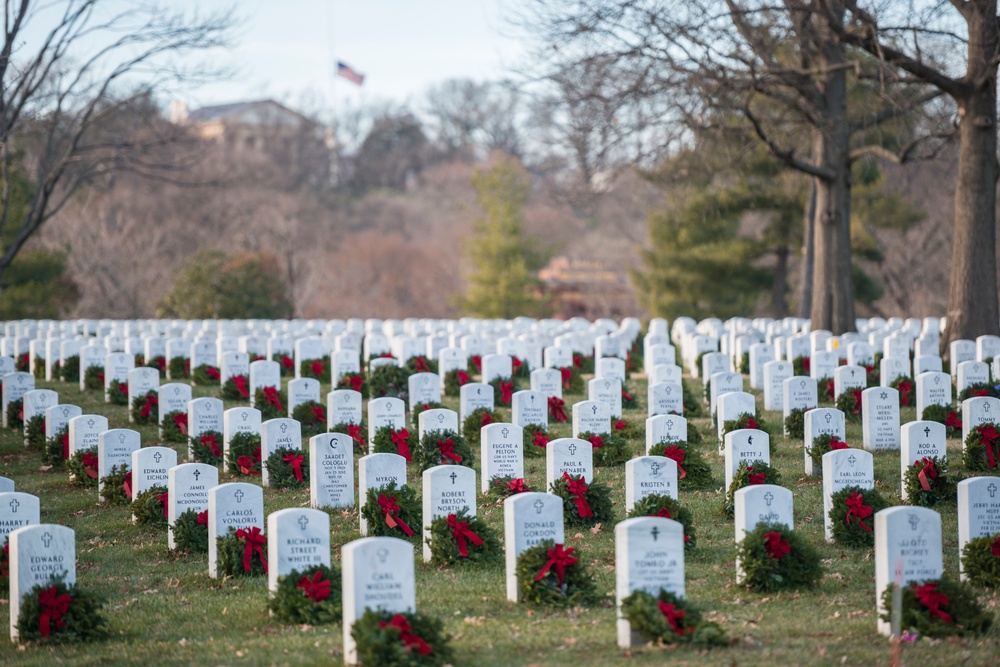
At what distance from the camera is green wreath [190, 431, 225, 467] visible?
12039mm

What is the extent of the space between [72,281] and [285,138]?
1048 inches

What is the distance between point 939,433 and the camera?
10367 mm

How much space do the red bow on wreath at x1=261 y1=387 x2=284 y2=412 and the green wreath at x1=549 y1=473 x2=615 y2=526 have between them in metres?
6.44

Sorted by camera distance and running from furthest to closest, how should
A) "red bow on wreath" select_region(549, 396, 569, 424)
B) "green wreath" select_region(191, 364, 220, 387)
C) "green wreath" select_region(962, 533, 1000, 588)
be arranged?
"green wreath" select_region(191, 364, 220, 387), "red bow on wreath" select_region(549, 396, 569, 424), "green wreath" select_region(962, 533, 1000, 588)

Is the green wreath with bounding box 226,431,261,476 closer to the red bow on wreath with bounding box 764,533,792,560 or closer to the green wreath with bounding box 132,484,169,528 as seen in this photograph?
the green wreath with bounding box 132,484,169,528

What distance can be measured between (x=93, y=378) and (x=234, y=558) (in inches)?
434

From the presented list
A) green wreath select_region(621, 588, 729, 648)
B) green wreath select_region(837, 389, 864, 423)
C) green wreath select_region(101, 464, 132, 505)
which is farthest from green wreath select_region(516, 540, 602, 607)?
green wreath select_region(837, 389, 864, 423)

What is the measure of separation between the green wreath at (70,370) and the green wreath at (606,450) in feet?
36.1

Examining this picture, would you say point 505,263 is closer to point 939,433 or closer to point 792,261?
point 792,261

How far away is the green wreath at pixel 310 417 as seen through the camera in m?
13.8

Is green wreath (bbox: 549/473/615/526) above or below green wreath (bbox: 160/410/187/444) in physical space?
below

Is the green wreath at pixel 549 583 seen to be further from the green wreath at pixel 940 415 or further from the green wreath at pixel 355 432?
the green wreath at pixel 940 415

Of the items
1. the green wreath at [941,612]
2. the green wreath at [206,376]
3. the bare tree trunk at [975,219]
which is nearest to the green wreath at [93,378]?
the green wreath at [206,376]

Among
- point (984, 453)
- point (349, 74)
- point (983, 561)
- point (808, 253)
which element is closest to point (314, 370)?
point (984, 453)
